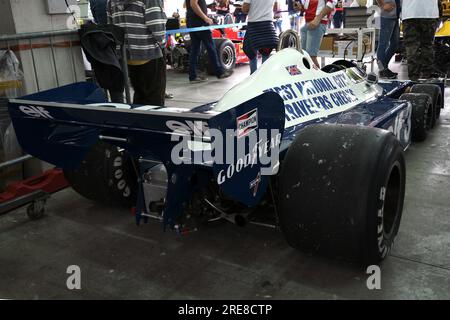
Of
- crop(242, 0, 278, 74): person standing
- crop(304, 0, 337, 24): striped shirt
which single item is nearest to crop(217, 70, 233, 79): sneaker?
crop(304, 0, 337, 24): striped shirt

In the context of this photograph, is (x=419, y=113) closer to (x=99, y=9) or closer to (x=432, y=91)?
(x=432, y=91)

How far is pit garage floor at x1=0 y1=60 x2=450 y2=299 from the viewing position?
240 cm

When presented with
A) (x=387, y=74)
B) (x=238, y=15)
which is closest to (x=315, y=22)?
(x=387, y=74)

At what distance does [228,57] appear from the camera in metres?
10.5

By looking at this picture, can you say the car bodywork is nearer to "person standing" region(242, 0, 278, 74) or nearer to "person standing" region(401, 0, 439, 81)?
"person standing" region(242, 0, 278, 74)

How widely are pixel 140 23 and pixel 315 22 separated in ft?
11.2

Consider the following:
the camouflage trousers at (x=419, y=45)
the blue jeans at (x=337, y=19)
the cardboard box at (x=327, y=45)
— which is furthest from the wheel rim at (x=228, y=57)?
the blue jeans at (x=337, y=19)

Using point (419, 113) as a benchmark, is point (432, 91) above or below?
above

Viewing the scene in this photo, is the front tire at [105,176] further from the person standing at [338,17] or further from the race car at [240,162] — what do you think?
the person standing at [338,17]

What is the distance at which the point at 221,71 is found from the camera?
949 centimetres

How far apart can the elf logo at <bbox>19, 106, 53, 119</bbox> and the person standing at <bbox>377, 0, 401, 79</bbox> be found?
6.41 m

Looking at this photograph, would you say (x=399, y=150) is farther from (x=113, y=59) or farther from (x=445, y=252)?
(x=113, y=59)
